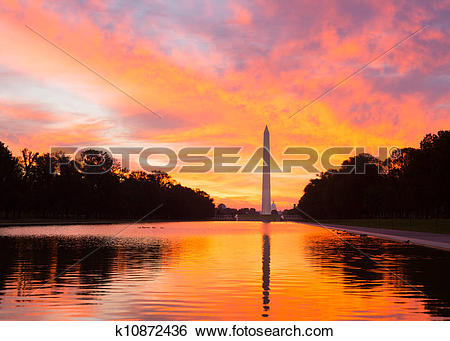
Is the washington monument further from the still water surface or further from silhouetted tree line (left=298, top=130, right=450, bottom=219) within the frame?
the still water surface

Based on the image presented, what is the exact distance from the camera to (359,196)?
148 meters

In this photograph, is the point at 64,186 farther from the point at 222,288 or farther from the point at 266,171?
the point at 222,288

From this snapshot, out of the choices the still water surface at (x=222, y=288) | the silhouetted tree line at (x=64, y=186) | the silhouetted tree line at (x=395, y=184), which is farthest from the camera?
the silhouetted tree line at (x=64, y=186)

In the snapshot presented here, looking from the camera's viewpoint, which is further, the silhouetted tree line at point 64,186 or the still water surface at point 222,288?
the silhouetted tree line at point 64,186

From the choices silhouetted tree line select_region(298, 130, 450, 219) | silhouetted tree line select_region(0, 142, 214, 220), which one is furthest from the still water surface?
silhouetted tree line select_region(0, 142, 214, 220)

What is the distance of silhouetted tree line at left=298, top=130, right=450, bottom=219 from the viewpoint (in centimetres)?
8400

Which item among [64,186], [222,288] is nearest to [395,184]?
[64,186]

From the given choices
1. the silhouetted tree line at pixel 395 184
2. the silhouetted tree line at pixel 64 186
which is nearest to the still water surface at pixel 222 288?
the silhouetted tree line at pixel 395 184

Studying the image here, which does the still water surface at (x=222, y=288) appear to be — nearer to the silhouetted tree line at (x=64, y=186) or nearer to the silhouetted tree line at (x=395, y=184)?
the silhouetted tree line at (x=395, y=184)

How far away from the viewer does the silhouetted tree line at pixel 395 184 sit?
8400 centimetres
